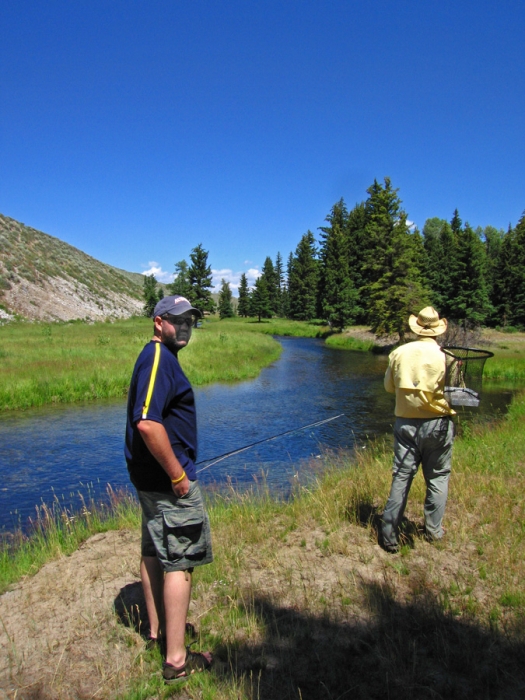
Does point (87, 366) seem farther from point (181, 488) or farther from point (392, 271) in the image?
point (392, 271)

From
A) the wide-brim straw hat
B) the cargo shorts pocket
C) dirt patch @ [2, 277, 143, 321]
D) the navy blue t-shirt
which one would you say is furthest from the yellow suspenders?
dirt patch @ [2, 277, 143, 321]

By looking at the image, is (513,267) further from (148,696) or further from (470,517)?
(148,696)

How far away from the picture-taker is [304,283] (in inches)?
3374

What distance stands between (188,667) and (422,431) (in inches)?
111

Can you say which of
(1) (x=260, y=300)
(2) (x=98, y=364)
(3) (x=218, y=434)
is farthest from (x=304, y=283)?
(3) (x=218, y=434)

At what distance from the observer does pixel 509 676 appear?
10.1ft

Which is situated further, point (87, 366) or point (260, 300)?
point (260, 300)

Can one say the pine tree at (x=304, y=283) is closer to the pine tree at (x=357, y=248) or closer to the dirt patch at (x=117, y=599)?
the pine tree at (x=357, y=248)

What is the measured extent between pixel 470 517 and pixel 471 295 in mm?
44446

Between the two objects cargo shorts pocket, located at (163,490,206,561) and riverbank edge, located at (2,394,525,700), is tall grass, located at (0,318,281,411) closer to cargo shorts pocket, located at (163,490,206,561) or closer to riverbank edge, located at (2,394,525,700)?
riverbank edge, located at (2,394,525,700)

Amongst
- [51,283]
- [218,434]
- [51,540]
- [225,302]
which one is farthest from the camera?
[225,302]

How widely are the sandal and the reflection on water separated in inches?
207

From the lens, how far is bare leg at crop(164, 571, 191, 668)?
10.2ft

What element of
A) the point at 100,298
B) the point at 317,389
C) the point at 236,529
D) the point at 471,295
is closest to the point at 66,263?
the point at 100,298
